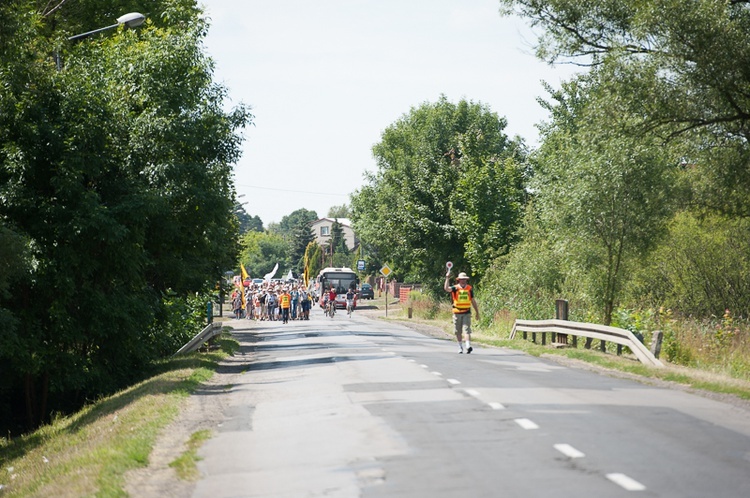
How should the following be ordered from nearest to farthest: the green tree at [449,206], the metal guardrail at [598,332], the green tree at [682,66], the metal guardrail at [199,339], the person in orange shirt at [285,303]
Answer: the metal guardrail at [598,332] → the green tree at [682,66] → the metal guardrail at [199,339] → the green tree at [449,206] → the person in orange shirt at [285,303]

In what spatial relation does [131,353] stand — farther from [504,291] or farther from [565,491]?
[504,291]

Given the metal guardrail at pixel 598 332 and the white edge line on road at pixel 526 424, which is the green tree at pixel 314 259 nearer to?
the metal guardrail at pixel 598 332

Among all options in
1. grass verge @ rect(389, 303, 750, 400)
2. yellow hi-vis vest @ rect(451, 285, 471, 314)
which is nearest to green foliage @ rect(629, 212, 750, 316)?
grass verge @ rect(389, 303, 750, 400)

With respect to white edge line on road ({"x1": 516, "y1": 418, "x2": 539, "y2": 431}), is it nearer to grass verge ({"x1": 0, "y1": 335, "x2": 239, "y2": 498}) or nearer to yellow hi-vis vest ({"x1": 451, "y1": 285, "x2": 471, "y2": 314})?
grass verge ({"x1": 0, "y1": 335, "x2": 239, "y2": 498})

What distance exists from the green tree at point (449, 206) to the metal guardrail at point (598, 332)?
18370 millimetres

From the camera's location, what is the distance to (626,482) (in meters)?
7.40

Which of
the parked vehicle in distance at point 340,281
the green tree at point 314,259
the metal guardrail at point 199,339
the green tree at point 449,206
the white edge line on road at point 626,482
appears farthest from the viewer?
the green tree at point 314,259

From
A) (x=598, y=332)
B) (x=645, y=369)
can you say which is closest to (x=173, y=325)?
(x=598, y=332)

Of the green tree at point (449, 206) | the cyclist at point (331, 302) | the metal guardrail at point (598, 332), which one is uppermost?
the green tree at point (449, 206)

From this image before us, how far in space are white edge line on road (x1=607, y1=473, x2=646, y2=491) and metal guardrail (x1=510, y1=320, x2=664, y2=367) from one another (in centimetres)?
1266

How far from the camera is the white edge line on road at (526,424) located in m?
10.5

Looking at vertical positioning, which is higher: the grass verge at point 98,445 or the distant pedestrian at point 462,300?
the distant pedestrian at point 462,300

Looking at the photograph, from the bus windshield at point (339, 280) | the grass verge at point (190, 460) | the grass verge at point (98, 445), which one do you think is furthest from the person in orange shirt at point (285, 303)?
the grass verge at point (190, 460)

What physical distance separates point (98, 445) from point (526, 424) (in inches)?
189
